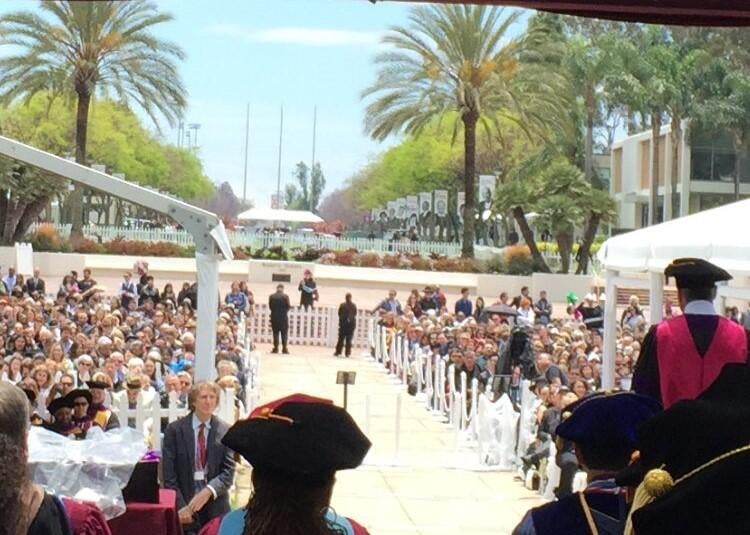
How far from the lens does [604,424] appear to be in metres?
3.92

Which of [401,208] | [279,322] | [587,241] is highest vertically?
[401,208]

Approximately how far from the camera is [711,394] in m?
2.51

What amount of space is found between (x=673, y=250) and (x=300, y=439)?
1149cm

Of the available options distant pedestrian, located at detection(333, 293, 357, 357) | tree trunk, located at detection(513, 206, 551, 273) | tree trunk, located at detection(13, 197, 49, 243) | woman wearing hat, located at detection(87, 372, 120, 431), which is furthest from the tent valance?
tree trunk, located at detection(13, 197, 49, 243)

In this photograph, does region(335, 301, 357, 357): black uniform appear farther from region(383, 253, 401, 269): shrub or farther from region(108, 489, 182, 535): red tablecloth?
region(108, 489, 182, 535): red tablecloth

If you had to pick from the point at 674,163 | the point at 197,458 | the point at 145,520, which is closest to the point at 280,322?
the point at 197,458

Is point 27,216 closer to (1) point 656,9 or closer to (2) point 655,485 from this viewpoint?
(1) point 656,9

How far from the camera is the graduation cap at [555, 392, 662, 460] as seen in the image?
3.90m

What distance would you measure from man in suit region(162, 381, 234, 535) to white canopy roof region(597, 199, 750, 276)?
5.09 m

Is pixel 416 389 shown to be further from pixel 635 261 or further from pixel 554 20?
pixel 554 20

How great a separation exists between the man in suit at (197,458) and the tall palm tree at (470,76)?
4401 cm

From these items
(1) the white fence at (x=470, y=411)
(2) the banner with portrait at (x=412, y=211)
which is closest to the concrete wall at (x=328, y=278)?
(1) the white fence at (x=470, y=411)

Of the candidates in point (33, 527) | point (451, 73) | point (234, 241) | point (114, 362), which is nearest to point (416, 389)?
point (114, 362)

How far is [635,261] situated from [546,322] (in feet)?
60.8
